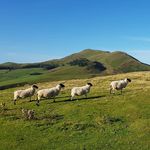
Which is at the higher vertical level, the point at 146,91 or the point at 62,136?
the point at 146,91

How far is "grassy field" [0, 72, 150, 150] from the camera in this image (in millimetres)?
26094

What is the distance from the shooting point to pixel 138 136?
27.4 m

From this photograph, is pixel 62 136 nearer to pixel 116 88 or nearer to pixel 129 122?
pixel 129 122

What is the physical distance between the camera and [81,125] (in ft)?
99.5

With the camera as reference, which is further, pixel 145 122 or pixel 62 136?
pixel 145 122

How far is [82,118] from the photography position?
32.8 meters

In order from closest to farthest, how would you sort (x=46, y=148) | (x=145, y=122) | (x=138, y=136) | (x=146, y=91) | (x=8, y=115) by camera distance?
(x=46, y=148) → (x=138, y=136) → (x=145, y=122) → (x=8, y=115) → (x=146, y=91)

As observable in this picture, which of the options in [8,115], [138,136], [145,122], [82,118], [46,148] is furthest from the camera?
[8,115]

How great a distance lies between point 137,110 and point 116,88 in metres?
11.5

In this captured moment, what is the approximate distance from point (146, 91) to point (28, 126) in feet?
65.0

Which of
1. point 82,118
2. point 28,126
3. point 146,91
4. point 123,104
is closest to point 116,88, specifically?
point 146,91

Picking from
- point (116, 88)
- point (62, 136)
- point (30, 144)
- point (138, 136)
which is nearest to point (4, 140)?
point (30, 144)

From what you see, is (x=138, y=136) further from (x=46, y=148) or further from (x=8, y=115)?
(x=8, y=115)

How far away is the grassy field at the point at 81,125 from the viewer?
26094 mm
